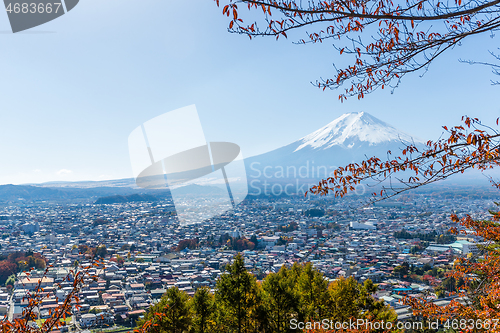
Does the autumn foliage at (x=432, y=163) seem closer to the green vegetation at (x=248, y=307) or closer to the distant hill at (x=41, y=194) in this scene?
the green vegetation at (x=248, y=307)

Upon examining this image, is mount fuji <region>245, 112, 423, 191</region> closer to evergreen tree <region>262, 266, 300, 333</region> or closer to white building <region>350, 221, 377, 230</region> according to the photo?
white building <region>350, 221, 377, 230</region>

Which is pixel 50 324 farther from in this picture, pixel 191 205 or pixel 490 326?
pixel 191 205

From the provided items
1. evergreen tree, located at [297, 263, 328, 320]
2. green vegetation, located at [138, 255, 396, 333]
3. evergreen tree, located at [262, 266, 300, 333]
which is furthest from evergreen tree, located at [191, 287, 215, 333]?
evergreen tree, located at [297, 263, 328, 320]

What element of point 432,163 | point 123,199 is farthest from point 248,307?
point 123,199

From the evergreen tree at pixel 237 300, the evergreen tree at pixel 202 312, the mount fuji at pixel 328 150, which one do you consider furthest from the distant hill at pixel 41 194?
the evergreen tree at pixel 237 300

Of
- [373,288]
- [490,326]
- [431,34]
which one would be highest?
[431,34]

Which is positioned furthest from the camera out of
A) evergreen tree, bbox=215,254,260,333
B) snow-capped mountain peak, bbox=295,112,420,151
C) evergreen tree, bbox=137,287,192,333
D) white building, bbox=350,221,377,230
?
snow-capped mountain peak, bbox=295,112,420,151

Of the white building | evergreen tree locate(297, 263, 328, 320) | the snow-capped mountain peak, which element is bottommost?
the white building

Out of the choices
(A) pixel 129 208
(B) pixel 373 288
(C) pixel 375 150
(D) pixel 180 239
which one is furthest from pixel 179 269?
(C) pixel 375 150
